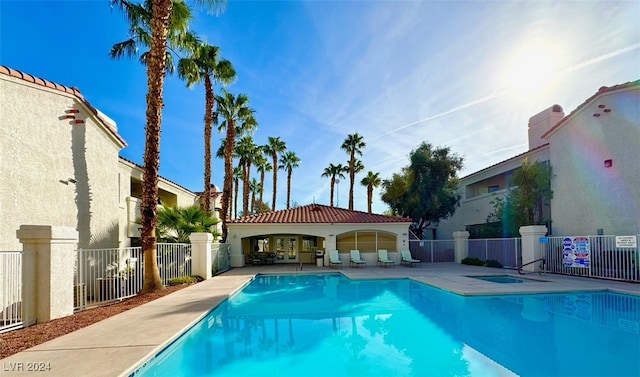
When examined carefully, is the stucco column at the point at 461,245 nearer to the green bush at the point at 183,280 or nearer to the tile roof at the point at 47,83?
the green bush at the point at 183,280

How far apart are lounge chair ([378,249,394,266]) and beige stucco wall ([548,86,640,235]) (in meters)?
11.2

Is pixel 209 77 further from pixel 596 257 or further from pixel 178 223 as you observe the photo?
pixel 596 257

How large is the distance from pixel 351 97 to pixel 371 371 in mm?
16928

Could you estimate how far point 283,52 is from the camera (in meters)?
17.6

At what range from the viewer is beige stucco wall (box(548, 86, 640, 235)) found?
17812 millimetres

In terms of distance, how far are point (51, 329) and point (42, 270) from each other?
1.45m

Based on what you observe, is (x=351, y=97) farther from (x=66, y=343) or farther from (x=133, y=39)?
(x=66, y=343)

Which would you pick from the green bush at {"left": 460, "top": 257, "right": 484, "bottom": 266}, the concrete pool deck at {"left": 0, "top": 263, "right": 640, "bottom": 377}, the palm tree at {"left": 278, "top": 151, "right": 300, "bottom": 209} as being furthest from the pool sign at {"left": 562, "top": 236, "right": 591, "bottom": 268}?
the palm tree at {"left": 278, "top": 151, "right": 300, "bottom": 209}

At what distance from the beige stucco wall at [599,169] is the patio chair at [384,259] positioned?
11.2 meters

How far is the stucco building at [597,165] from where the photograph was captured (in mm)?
17844

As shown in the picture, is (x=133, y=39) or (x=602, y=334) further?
(x=133, y=39)

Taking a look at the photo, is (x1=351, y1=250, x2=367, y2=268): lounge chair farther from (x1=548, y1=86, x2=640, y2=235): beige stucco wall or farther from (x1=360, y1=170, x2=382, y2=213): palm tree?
(x1=360, y1=170, x2=382, y2=213): palm tree

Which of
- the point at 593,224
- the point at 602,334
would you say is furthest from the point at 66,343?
the point at 593,224

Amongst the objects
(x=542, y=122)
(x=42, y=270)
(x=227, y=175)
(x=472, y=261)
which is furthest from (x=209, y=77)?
(x=542, y=122)
